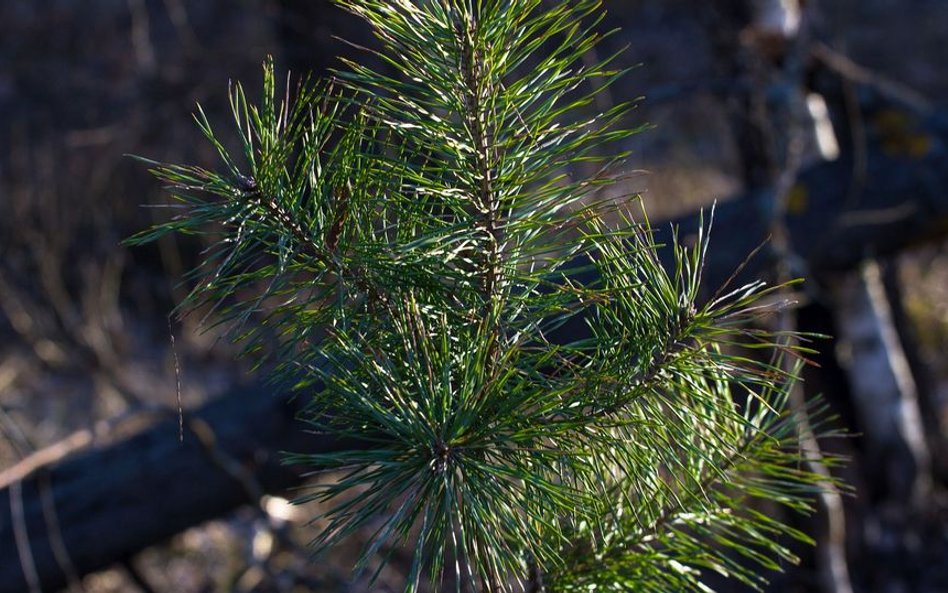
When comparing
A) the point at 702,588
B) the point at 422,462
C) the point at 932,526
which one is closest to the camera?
the point at 422,462

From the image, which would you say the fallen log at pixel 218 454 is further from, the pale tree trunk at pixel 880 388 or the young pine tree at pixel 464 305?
the young pine tree at pixel 464 305

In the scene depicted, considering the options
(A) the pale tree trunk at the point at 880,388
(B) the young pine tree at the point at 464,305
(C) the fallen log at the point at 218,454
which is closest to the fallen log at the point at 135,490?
(C) the fallen log at the point at 218,454

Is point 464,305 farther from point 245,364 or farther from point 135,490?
point 245,364

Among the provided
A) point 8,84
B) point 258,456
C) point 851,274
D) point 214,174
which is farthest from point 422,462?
point 8,84

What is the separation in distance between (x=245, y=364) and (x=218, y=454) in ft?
13.8

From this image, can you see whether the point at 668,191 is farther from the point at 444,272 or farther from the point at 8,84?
the point at 8,84

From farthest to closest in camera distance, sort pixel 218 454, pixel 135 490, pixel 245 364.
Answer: pixel 245 364 → pixel 135 490 → pixel 218 454

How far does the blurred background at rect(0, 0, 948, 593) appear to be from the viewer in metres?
3.13

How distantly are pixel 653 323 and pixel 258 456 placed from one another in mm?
1570

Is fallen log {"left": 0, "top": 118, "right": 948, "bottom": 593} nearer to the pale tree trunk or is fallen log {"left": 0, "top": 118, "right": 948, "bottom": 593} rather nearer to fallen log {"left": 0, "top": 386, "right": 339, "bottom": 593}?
fallen log {"left": 0, "top": 386, "right": 339, "bottom": 593}

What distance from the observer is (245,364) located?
6.95m

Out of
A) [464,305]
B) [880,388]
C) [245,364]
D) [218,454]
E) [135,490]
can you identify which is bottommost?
[245,364]

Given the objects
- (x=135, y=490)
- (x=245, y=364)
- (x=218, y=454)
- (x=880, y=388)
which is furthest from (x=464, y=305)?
(x=245, y=364)

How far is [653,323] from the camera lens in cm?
106
